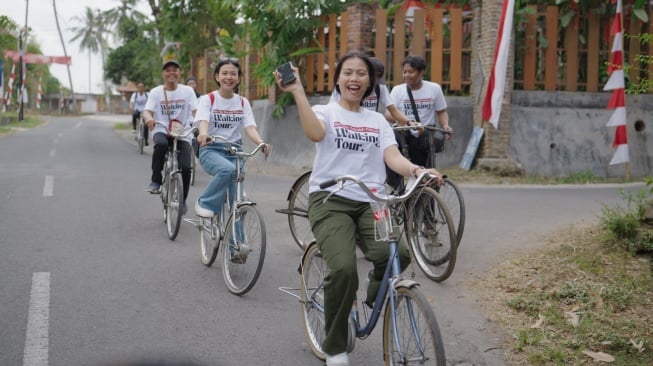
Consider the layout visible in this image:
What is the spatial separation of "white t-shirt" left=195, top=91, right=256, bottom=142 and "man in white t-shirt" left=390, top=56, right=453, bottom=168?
5.23ft

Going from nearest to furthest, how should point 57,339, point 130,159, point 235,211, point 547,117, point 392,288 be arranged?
point 392,288
point 57,339
point 235,211
point 547,117
point 130,159

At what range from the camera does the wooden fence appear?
596 inches

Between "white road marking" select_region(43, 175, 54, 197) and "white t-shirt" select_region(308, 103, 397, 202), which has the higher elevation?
"white t-shirt" select_region(308, 103, 397, 202)

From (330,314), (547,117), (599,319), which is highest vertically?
(547,117)

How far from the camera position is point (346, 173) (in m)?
4.35

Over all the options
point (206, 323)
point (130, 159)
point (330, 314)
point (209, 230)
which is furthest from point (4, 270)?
point (130, 159)

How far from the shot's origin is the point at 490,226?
901 centimetres

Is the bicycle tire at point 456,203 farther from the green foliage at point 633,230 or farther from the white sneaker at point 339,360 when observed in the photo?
the white sneaker at point 339,360

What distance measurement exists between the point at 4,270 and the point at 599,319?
4.99 metres

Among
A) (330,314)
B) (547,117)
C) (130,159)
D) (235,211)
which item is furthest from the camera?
(130,159)

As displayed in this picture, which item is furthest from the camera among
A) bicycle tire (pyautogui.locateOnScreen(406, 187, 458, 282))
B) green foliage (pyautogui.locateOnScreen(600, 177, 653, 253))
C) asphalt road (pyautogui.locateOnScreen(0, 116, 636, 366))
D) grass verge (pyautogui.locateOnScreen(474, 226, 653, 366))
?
green foliage (pyautogui.locateOnScreen(600, 177, 653, 253))

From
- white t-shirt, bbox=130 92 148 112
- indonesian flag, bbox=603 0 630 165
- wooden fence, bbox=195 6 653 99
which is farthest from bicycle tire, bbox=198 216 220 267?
white t-shirt, bbox=130 92 148 112

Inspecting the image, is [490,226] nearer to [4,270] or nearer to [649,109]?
[4,270]

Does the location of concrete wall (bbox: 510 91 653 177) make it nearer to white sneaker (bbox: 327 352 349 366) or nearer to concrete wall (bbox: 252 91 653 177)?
concrete wall (bbox: 252 91 653 177)
